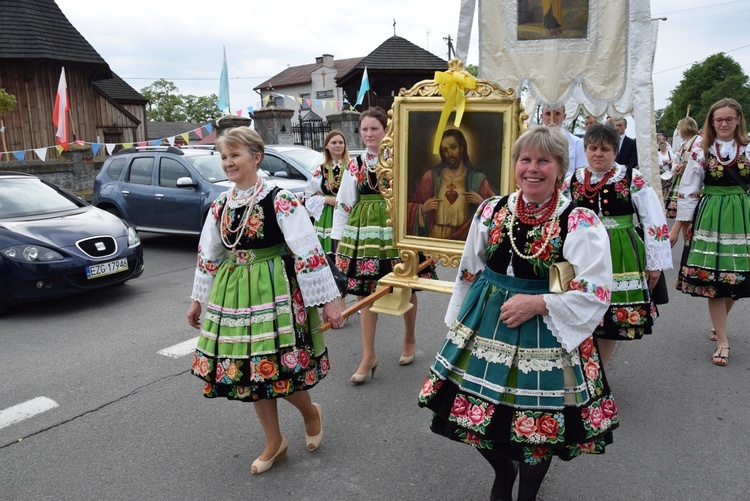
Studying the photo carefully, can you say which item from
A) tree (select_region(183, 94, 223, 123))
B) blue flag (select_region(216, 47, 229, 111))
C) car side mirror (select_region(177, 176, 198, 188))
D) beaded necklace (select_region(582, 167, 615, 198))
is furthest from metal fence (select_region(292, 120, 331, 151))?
tree (select_region(183, 94, 223, 123))

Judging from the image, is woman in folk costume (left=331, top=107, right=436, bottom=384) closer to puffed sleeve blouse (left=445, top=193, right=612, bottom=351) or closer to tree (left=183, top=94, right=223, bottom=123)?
puffed sleeve blouse (left=445, top=193, right=612, bottom=351)

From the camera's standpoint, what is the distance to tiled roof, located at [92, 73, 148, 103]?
30.7 meters

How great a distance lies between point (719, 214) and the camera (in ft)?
15.8

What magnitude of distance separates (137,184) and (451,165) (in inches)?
327

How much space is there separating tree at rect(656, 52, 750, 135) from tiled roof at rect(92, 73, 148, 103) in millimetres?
43971

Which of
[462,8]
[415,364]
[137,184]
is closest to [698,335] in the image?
[415,364]

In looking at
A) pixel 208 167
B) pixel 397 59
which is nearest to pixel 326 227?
pixel 208 167

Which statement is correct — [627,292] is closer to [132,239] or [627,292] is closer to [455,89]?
[455,89]

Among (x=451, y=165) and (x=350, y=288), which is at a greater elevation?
(x=451, y=165)

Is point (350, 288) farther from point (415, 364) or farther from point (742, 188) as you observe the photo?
point (742, 188)

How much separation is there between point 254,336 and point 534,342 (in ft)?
4.63

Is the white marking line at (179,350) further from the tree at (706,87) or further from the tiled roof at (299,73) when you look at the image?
the tree at (706,87)

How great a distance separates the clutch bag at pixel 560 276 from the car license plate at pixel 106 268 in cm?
587

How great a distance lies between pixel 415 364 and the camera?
4867mm
